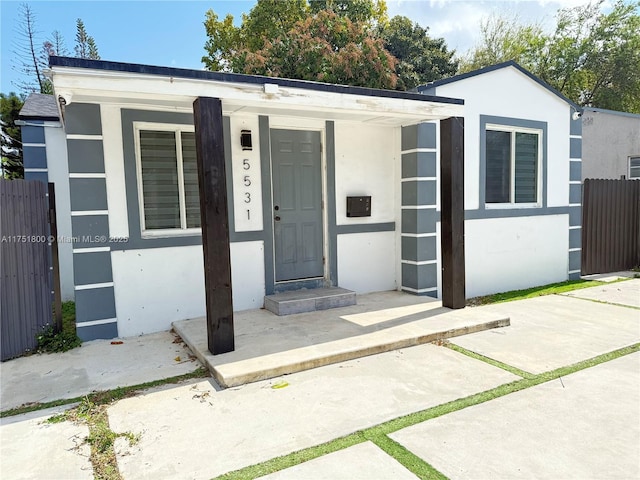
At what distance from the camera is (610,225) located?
8430 mm

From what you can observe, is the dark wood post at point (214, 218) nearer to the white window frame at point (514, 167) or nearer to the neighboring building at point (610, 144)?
the white window frame at point (514, 167)

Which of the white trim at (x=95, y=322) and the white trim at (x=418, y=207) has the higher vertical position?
the white trim at (x=418, y=207)

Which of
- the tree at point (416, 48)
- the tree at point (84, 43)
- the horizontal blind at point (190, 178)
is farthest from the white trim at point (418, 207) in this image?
the tree at point (84, 43)

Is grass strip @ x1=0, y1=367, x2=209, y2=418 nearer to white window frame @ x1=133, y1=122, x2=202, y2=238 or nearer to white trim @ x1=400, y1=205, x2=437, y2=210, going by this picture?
white window frame @ x1=133, y1=122, x2=202, y2=238

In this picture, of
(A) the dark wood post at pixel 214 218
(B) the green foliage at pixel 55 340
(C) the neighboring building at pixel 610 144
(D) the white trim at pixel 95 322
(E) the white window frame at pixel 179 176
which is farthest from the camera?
(C) the neighboring building at pixel 610 144

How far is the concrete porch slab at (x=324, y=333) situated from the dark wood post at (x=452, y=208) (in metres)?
0.32

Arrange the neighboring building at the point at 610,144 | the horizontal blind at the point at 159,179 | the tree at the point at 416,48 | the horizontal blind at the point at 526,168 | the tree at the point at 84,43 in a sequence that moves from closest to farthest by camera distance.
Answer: the horizontal blind at the point at 159,179, the horizontal blind at the point at 526,168, the neighboring building at the point at 610,144, the tree at the point at 416,48, the tree at the point at 84,43

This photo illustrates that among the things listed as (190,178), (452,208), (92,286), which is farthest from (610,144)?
(92,286)

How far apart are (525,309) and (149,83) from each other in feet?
17.1

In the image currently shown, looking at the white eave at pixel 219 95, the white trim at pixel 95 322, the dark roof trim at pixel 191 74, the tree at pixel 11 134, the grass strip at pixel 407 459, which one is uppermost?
the tree at pixel 11 134

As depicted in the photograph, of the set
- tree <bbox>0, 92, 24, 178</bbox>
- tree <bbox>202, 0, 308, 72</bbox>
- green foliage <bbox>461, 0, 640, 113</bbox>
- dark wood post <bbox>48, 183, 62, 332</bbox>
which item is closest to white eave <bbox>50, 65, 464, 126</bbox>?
dark wood post <bbox>48, 183, 62, 332</bbox>

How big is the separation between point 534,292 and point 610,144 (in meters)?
6.75

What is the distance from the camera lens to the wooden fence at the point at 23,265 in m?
4.18

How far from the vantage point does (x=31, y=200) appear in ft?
14.3
